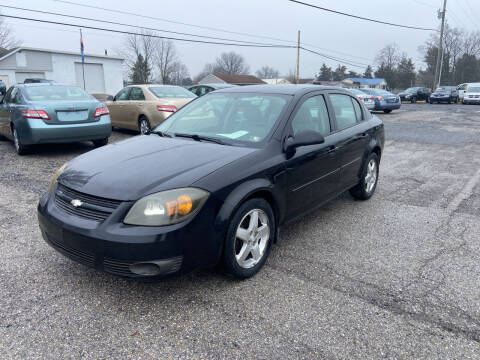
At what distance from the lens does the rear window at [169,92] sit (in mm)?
9953

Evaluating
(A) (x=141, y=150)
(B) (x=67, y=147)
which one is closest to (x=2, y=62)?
(B) (x=67, y=147)

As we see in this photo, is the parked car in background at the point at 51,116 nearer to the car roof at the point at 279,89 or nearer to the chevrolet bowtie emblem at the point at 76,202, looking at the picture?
Result: the car roof at the point at 279,89

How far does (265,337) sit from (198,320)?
1.60 ft

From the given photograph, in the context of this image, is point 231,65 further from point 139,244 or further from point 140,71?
point 139,244

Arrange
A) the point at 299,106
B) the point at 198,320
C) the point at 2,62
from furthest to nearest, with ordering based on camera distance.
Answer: the point at 2,62 → the point at 299,106 → the point at 198,320

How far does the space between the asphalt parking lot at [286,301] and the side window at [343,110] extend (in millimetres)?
1162

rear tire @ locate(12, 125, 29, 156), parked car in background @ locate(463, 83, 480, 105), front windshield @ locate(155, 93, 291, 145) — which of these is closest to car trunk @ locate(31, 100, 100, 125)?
rear tire @ locate(12, 125, 29, 156)

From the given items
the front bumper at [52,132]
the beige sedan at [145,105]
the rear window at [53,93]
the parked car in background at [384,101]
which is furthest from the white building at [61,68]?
the front bumper at [52,132]

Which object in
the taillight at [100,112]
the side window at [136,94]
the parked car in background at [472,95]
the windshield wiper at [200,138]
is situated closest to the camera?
the windshield wiper at [200,138]

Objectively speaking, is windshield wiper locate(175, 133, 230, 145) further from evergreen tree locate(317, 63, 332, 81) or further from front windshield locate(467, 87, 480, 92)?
evergreen tree locate(317, 63, 332, 81)

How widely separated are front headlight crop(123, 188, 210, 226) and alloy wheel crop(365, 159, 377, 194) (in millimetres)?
3322

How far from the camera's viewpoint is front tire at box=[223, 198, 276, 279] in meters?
2.90

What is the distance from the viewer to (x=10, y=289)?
298 cm

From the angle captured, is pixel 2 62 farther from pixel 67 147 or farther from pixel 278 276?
pixel 278 276
